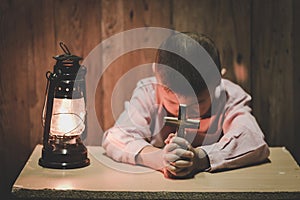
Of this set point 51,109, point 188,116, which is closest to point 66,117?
point 51,109

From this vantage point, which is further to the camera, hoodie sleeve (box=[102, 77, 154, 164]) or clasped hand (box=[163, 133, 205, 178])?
hoodie sleeve (box=[102, 77, 154, 164])

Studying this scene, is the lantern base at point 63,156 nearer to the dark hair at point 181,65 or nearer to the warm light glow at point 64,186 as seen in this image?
the warm light glow at point 64,186

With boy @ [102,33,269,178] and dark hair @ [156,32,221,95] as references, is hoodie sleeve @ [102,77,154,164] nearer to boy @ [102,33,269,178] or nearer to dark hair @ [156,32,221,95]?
boy @ [102,33,269,178]

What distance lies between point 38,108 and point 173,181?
677mm

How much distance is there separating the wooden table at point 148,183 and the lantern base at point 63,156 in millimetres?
20

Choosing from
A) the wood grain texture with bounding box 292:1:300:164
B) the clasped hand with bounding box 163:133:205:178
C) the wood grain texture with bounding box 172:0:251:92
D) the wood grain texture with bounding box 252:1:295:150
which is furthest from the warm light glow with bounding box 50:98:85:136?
the wood grain texture with bounding box 292:1:300:164

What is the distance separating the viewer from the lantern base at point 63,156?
6.00 feet

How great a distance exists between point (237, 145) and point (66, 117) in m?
0.51

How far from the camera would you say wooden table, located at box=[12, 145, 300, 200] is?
1596mm

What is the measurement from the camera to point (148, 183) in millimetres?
1674

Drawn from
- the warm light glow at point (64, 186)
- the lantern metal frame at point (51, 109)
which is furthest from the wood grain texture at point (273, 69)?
the warm light glow at point (64, 186)

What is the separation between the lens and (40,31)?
2.12m

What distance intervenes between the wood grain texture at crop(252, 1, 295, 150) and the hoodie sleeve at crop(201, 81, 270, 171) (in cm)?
22

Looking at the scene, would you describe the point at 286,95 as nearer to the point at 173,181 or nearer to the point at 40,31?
the point at 173,181
